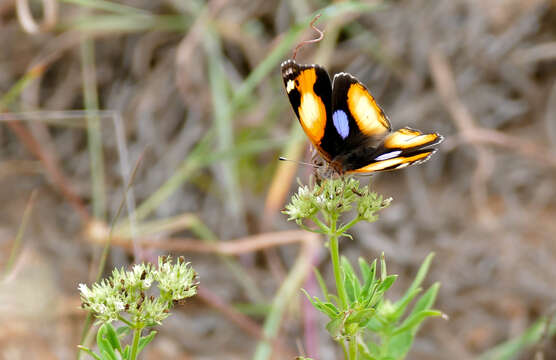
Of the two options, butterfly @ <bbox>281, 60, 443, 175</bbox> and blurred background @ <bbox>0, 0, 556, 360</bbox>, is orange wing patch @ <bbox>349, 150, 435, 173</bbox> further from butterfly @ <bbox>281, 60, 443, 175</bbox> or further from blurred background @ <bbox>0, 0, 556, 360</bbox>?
blurred background @ <bbox>0, 0, 556, 360</bbox>

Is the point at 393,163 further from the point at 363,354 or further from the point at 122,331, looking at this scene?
the point at 122,331

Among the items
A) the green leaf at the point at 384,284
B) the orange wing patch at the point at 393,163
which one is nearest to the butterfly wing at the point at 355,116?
the orange wing patch at the point at 393,163

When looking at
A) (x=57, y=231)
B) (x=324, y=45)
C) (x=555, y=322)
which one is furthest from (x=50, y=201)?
(x=555, y=322)

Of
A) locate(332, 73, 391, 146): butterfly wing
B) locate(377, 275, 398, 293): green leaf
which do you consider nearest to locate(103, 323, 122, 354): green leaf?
locate(377, 275, 398, 293): green leaf

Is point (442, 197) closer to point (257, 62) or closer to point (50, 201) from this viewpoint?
point (257, 62)

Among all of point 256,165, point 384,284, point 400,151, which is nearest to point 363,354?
point 384,284

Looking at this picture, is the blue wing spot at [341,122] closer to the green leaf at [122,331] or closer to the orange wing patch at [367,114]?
the orange wing patch at [367,114]

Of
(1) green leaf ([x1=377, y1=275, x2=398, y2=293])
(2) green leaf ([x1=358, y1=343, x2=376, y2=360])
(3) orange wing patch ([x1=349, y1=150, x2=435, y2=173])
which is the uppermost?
(3) orange wing patch ([x1=349, y1=150, x2=435, y2=173])
